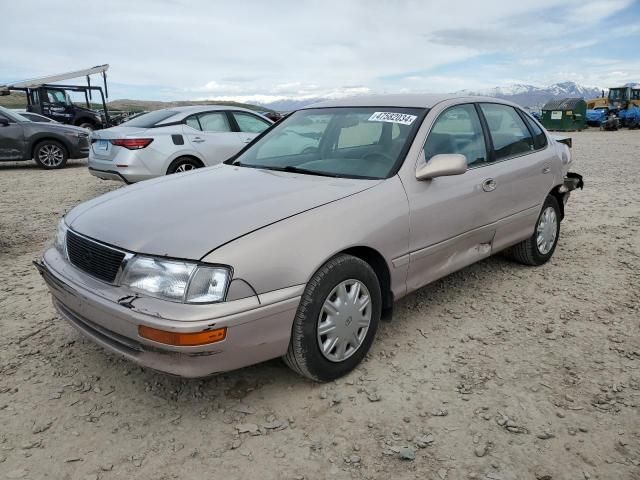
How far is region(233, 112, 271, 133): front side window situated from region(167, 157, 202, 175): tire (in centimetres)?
103

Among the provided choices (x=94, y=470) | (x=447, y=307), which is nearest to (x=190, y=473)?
(x=94, y=470)

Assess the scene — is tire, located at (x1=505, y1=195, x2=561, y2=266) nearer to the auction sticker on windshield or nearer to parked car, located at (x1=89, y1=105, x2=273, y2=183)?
the auction sticker on windshield

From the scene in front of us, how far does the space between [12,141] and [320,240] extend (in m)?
10.8

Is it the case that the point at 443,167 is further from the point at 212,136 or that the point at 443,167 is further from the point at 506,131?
the point at 212,136

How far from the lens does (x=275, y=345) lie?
2.36m

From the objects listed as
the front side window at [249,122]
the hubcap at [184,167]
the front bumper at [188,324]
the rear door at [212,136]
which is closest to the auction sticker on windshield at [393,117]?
the front bumper at [188,324]

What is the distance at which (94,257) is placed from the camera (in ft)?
8.01

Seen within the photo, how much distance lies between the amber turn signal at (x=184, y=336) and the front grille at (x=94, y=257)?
367 millimetres

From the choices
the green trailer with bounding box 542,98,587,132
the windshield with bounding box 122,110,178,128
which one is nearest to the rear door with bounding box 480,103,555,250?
the windshield with bounding box 122,110,178,128

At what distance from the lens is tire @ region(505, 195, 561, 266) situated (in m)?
4.27

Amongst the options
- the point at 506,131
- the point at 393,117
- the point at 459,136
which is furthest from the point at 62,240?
the point at 506,131

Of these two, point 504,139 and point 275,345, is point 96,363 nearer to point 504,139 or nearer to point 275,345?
point 275,345

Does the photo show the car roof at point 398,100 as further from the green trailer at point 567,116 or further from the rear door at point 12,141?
the green trailer at point 567,116

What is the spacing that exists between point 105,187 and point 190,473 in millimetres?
7693
